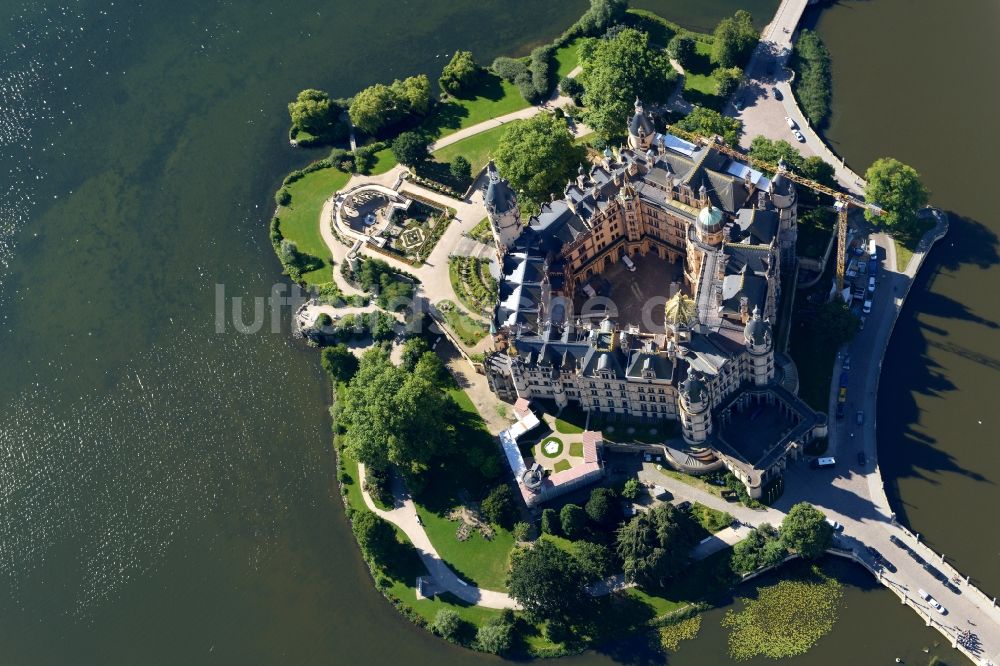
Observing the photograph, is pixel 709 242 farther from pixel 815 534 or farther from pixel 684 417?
pixel 815 534

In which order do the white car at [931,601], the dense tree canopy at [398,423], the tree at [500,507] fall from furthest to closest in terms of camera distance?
the dense tree canopy at [398,423] → the tree at [500,507] → the white car at [931,601]

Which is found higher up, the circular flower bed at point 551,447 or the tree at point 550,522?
the circular flower bed at point 551,447

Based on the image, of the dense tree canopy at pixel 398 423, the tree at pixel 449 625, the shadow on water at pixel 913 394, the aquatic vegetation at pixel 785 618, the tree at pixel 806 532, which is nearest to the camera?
the aquatic vegetation at pixel 785 618

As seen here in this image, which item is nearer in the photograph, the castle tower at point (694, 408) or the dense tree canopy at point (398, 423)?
the castle tower at point (694, 408)

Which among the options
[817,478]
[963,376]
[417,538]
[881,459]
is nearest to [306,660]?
[417,538]

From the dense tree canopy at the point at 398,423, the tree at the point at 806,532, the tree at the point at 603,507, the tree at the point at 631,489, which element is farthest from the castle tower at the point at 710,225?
the dense tree canopy at the point at 398,423

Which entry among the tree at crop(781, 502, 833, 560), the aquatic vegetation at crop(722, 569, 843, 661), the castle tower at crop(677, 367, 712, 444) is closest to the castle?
the castle tower at crop(677, 367, 712, 444)

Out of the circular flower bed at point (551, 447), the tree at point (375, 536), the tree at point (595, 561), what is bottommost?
the tree at point (375, 536)

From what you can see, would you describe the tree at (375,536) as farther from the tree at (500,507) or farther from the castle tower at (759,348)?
the castle tower at (759,348)
